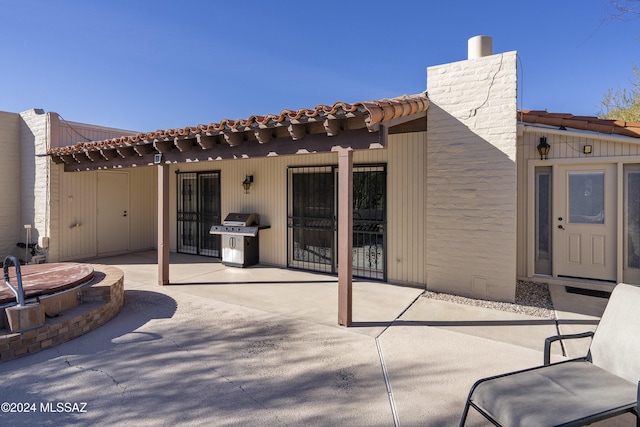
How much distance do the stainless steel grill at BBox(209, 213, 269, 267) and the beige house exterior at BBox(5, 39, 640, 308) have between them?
291mm

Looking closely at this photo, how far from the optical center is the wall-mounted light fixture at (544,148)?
6.12 m

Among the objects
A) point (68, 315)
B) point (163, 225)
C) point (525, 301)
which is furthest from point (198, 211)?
point (525, 301)

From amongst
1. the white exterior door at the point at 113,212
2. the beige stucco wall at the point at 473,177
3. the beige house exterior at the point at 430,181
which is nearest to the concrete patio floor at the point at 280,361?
the beige stucco wall at the point at 473,177

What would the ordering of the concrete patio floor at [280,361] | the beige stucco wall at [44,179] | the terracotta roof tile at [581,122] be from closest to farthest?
the concrete patio floor at [280,361] → the terracotta roof tile at [581,122] → the beige stucco wall at [44,179]

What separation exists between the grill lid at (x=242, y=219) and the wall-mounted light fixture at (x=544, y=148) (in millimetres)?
6296

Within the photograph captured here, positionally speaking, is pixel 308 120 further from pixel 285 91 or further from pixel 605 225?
pixel 285 91

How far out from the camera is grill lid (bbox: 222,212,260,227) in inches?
318

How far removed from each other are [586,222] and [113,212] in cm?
1178

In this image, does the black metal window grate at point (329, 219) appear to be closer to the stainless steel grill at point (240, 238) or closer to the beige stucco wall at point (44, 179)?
the stainless steel grill at point (240, 238)

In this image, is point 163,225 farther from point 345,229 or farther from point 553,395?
point 553,395

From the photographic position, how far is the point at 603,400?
2.11 m

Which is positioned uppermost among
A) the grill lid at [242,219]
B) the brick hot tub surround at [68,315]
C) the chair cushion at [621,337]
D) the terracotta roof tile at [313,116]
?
the terracotta roof tile at [313,116]

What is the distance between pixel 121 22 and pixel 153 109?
19.4 feet

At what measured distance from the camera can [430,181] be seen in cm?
601
